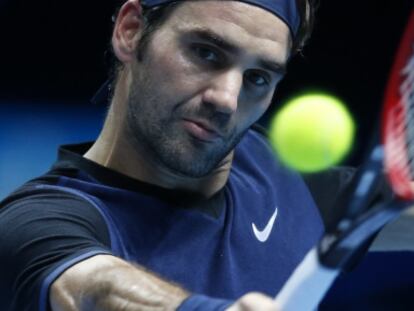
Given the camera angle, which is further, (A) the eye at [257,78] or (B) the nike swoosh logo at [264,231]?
(B) the nike swoosh logo at [264,231]

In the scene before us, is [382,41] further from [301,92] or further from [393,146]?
[393,146]

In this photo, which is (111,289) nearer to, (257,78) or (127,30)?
(257,78)

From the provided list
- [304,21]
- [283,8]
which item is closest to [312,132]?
[304,21]

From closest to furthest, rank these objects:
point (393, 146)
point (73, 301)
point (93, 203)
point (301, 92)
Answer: point (393, 146), point (73, 301), point (93, 203), point (301, 92)

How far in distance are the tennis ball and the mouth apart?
0.33 meters

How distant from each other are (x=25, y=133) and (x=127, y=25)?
1.42m

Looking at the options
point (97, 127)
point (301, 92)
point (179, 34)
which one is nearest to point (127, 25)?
point (179, 34)

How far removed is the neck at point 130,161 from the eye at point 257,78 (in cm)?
17

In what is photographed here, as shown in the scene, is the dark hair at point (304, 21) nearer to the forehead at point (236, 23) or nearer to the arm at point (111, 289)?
the forehead at point (236, 23)

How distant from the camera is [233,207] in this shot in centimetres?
142

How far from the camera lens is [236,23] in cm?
127

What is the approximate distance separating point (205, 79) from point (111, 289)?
390 mm

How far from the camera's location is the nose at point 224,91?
1252 millimetres

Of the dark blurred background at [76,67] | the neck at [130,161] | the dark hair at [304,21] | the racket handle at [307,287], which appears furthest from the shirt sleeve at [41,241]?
the dark blurred background at [76,67]
